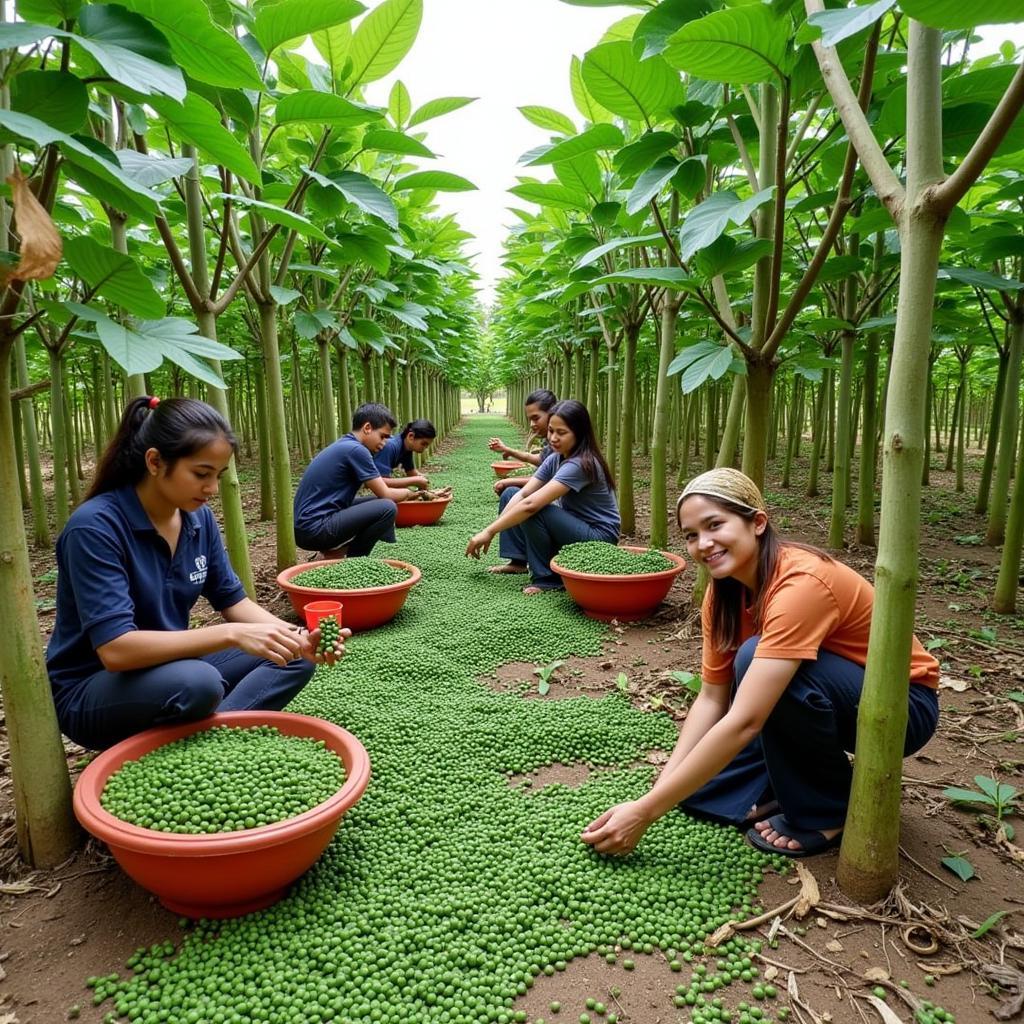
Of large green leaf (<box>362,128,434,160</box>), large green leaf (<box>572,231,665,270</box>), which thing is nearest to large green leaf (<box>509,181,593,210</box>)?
large green leaf (<box>362,128,434,160</box>)

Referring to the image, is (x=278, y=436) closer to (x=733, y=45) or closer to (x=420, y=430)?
(x=420, y=430)

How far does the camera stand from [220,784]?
5.98 feet

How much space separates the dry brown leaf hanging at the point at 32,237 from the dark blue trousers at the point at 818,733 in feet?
6.14

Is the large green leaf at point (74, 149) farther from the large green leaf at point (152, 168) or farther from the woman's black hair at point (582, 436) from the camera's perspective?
the woman's black hair at point (582, 436)

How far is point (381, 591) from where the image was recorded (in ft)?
13.0

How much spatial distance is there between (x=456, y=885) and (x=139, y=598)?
4.25 feet

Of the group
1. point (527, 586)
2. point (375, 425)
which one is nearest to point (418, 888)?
point (527, 586)

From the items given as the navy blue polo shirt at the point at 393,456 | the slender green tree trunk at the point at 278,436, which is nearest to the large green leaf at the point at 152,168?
the slender green tree trunk at the point at 278,436

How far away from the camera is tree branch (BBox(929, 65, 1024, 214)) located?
4.39 feet

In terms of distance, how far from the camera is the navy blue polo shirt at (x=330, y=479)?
5066mm

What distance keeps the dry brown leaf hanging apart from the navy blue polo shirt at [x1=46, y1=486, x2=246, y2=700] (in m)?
0.94

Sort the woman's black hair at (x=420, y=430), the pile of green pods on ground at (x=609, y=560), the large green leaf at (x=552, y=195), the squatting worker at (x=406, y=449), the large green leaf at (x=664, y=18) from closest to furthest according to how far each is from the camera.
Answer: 1. the large green leaf at (x=664, y=18)
2. the large green leaf at (x=552, y=195)
3. the pile of green pods on ground at (x=609, y=560)
4. the squatting worker at (x=406, y=449)
5. the woman's black hair at (x=420, y=430)

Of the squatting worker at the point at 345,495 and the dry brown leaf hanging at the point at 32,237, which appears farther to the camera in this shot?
the squatting worker at the point at 345,495

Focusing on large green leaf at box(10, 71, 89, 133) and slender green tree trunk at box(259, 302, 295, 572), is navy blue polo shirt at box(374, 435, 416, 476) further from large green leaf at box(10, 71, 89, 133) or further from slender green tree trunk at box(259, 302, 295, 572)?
large green leaf at box(10, 71, 89, 133)
